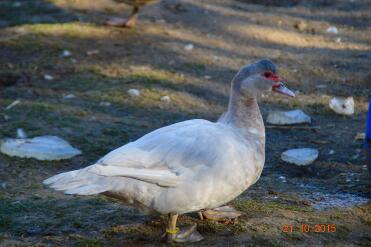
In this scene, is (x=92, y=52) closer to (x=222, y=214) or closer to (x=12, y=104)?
(x=12, y=104)

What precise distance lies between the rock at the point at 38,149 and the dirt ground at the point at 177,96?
0.21 ft

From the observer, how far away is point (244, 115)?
342cm

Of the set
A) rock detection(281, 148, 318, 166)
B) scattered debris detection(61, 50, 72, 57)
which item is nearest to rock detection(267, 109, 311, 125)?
rock detection(281, 148, 318, 166)

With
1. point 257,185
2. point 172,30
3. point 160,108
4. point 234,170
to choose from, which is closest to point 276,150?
point 257,185

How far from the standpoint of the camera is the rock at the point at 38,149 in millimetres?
4566

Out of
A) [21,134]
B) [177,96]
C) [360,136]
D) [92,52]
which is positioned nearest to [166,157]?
[21,134]

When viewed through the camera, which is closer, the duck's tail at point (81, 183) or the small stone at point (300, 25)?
the duck's tail at point (81, 183)

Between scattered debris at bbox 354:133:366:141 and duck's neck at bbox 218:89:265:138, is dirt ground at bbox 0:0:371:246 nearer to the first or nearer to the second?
scattered debris at bbox 354:133:366:141

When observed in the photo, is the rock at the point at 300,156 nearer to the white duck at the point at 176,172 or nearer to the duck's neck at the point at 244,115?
the duck's neck at the point at 244,115

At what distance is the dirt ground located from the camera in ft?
11.6

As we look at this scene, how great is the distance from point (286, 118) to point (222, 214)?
7.51ft

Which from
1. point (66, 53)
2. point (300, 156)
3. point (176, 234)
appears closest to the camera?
point (176, 234)

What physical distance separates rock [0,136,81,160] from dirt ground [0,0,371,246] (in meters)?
0.06

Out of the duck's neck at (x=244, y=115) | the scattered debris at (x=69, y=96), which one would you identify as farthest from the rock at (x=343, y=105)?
the duck's neck at (x=244, y=115)
